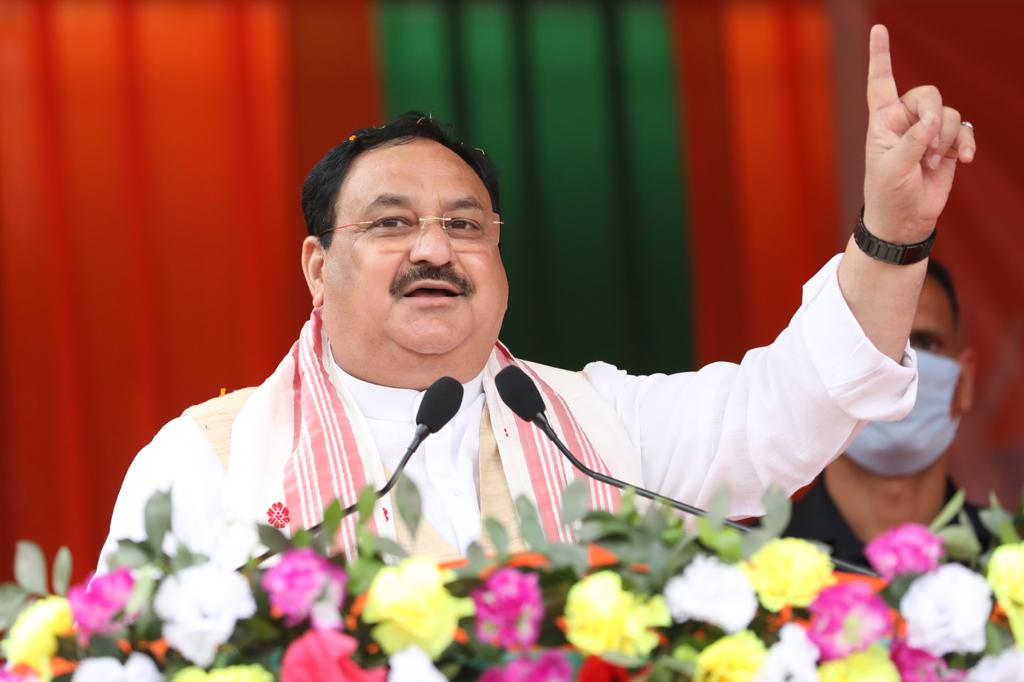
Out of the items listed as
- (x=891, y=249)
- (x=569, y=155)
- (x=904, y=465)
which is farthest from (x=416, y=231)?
(x=569, y=155)

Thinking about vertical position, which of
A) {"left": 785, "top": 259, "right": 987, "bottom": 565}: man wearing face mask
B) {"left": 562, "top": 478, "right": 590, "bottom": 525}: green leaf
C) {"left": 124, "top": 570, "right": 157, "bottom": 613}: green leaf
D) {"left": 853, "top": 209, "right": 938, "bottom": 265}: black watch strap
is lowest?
{"left": 785, "top": 259, "right": 987, "bottom": 565}: man wearing face mask

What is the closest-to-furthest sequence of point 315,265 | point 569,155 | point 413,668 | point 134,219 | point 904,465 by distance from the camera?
point 413,668 → point 315,265 → point 904,465 → point 134,219 → point 569,155

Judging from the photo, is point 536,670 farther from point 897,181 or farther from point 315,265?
point 315,265

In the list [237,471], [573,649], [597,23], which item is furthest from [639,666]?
[597,23]

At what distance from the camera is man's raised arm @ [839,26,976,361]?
2.12 m

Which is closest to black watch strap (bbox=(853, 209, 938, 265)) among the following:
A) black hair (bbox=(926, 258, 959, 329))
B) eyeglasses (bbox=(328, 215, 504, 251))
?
eyeglasses (bbox=(328, 215, 504, 251))

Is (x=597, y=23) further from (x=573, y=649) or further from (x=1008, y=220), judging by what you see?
(x=573, y=649)

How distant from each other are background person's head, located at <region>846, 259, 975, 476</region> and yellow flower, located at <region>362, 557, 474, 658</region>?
7.95ft

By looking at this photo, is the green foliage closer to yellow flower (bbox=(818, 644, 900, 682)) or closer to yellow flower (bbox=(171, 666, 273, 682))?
yellow flower (bbox=(171, 666, 273, 682))

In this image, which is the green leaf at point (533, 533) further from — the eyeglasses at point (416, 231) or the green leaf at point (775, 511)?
the eyeglasses at point (416, 231)

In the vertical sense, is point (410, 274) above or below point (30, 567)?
above

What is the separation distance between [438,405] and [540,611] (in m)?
0.64

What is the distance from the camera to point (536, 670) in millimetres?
1273

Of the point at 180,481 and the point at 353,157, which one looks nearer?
the point at 180,481
